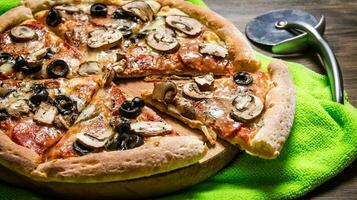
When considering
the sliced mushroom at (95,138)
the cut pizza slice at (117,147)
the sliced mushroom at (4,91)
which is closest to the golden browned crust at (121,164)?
the cut pizza slice at (117,147)

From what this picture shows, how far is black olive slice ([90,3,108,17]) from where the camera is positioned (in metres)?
5.09

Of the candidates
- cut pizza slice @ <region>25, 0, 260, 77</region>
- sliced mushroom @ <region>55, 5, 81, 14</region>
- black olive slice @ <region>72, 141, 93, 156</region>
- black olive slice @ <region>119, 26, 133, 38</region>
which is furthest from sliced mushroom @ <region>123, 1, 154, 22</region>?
black olive slice @ <region>72, 141, 93, 156</region>

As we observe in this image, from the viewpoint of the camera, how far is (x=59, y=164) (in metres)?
3.76

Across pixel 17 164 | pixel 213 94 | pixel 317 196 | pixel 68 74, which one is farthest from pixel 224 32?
pixel 17 164

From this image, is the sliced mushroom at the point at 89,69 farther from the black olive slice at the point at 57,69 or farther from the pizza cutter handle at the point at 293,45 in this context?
the pizza cutter handle at the point at 293,45

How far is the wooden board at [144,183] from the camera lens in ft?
12.4

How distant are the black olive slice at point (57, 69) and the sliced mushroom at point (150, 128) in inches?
31.1

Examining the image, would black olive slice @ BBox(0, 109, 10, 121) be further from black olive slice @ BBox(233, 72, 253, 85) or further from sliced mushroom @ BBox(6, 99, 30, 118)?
black olive slice @ BBox(233, 72, 253, 85)

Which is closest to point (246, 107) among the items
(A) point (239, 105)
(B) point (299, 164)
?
(A) point (239, 105)

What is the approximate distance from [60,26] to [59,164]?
1.57 metres

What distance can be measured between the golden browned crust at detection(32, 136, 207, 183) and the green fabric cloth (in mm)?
217

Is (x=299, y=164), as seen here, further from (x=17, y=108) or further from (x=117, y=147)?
(x=17, y=108)

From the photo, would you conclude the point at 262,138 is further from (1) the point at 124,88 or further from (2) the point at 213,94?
(1) the point at 124,88

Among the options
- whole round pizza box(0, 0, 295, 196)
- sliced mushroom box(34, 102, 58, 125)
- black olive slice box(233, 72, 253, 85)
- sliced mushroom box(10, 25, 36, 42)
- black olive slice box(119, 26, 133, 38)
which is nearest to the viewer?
whole round pizza box(0, 0, 295, 196)
